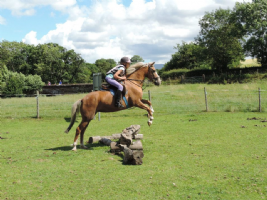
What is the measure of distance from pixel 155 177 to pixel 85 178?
4.97ft

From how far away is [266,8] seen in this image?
41.2m

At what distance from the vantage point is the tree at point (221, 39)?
43156mm

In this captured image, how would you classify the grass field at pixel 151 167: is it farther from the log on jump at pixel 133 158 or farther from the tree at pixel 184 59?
the tree at pixel 184 59

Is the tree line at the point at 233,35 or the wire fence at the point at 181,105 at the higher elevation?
the tree line at the point at 233,35

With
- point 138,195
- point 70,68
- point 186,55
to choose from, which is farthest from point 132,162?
point 70,68

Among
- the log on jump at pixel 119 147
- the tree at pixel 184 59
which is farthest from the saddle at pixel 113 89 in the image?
the tree at pixel 184 59

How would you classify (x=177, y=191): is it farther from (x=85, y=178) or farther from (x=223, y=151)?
(x=223, y=151)

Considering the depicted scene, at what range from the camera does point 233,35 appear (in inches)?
1687

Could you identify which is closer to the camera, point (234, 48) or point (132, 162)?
point (132, 162)

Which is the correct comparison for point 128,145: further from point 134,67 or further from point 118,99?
point 134,67

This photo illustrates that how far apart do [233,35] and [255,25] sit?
3290 mm

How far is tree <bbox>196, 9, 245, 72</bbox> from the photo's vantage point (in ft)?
142

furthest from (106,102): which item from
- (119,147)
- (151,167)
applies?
(151,167)

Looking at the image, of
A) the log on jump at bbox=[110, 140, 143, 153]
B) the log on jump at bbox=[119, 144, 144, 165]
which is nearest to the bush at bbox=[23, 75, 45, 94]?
the log on jump at bbox=[110, 140, 143, 153]
